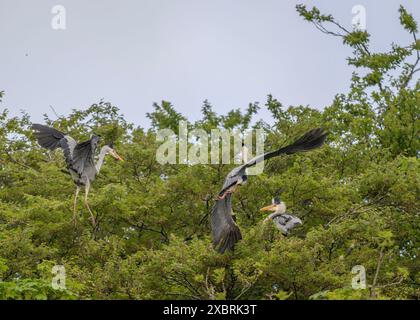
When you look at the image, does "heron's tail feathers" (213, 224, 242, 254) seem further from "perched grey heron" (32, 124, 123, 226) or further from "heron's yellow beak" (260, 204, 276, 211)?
"perched grey heron" (32, 124, 123, 226)

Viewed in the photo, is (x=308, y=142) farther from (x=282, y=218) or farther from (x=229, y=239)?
(x=282, y=218)

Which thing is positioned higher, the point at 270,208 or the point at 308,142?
the point at 308,142

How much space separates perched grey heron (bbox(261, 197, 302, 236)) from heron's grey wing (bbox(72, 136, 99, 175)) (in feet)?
9.46

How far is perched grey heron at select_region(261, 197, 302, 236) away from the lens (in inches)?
826

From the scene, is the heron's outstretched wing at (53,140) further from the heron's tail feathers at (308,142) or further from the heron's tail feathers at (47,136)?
the heron's tail feathers at (308,142)

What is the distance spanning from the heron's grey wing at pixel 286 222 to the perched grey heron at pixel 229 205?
1056 mm

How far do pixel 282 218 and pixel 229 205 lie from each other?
1.40 m

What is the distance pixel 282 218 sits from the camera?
69.4ft

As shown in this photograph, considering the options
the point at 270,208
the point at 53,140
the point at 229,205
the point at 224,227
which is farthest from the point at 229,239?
the point at 53,140

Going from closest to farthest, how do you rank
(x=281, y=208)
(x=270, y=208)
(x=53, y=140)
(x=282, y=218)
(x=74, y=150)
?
(x=282, y=218), (x=281, y=208), (x=74, y=150), (x=53, y=140), (x=270, y=208)

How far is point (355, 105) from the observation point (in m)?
34.1

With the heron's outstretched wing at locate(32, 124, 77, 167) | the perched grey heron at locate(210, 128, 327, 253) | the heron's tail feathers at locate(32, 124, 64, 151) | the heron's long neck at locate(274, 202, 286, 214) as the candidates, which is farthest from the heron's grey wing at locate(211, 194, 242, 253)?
A: the heron's tail feathers at locate(32, 124, 64, 151)

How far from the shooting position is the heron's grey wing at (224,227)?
64.5ft
